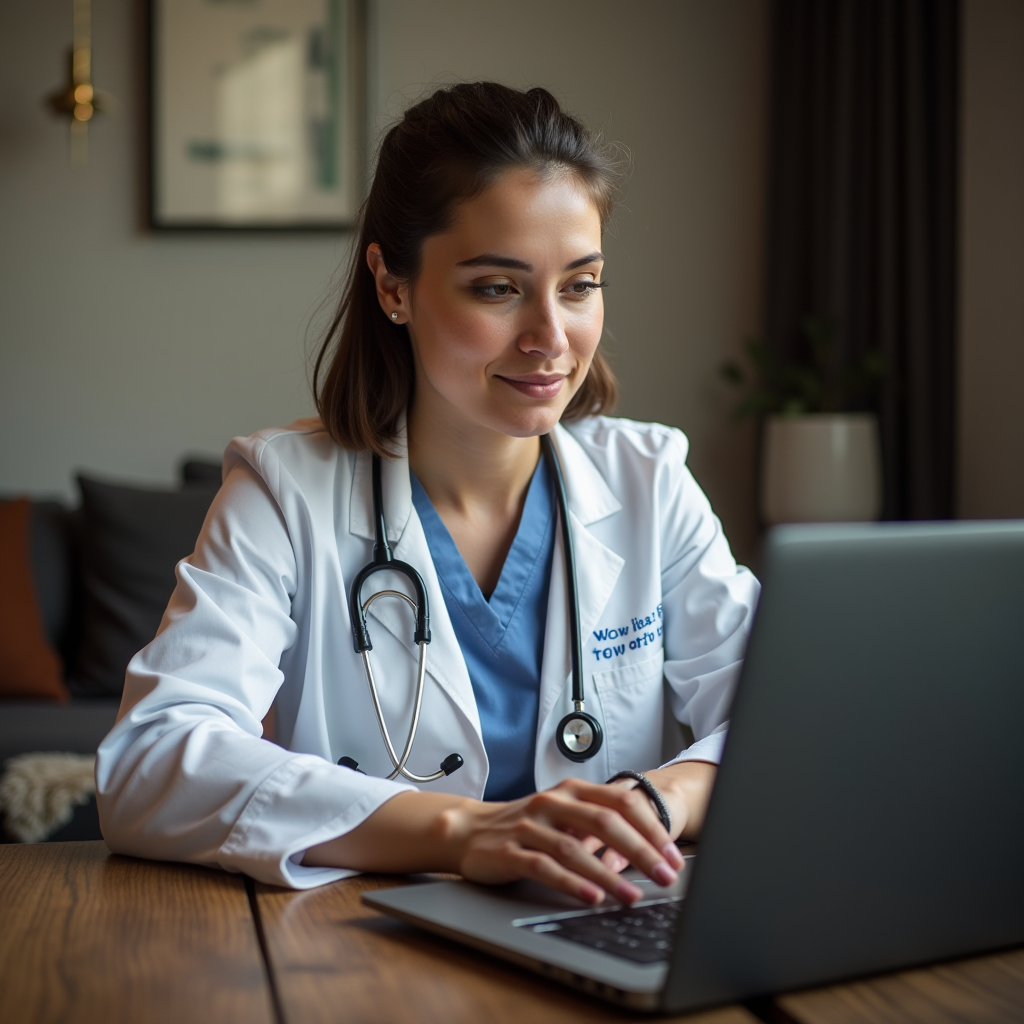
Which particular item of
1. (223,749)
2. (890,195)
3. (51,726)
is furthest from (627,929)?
(890,195)

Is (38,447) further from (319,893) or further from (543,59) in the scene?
(319,893)

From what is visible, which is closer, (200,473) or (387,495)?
(387,495)

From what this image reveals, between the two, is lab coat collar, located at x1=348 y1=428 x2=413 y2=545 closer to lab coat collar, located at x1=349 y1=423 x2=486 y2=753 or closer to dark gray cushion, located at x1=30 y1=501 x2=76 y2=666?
lab coat collar, located at x1=349 y1=423 x2=486 y2=753

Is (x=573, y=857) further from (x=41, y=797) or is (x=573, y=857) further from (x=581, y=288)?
(x=41, y=797)

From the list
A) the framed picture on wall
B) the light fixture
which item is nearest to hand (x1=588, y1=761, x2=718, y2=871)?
the framed picture on wall

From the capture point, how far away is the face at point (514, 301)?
1.25 m

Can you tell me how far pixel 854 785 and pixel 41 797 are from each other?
193 cm

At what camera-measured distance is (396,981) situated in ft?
2.20

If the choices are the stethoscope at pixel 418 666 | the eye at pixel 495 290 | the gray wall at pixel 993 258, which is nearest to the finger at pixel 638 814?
the stethoscope at pixel 418 666

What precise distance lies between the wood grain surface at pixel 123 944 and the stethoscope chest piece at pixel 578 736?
1.40 ft

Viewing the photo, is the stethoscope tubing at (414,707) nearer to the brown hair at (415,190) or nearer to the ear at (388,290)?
the brown hair at (415,190)

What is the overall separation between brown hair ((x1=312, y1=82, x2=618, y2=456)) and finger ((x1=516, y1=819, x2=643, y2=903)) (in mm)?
620

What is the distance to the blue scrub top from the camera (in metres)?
1.30

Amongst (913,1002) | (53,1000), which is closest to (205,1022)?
(53,1000)
